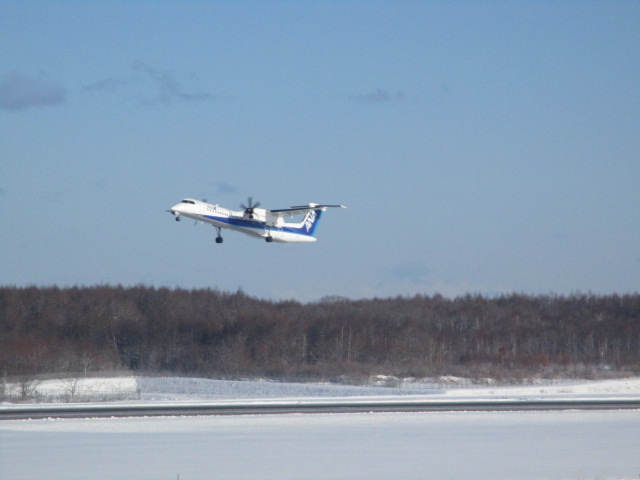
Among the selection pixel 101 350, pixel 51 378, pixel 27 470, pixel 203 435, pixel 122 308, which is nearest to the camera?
pixel 27 470

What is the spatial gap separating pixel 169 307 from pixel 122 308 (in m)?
6.68

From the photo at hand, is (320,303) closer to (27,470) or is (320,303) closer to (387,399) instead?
(387,399)

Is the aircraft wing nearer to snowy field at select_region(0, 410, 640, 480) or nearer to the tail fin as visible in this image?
the tail fin

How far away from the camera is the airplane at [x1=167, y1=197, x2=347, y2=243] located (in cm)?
5141

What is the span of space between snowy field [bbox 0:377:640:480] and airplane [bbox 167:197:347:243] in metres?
21.3

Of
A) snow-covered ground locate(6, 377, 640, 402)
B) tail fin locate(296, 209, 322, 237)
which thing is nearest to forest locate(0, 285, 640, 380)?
snow-covered ground locate(6, 377, 640, 402)

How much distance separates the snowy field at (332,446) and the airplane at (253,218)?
21.3m

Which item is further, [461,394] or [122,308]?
[122,308]

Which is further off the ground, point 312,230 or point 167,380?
point 312,230

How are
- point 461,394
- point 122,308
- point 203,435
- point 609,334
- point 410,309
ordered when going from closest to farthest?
point 203,435
point 461,394
point 609,334
point 122,308
point 410,309

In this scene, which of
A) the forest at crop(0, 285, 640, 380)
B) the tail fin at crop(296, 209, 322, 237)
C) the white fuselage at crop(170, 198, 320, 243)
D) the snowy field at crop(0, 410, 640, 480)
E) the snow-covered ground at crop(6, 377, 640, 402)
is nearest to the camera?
the snowy field at crop(0, 410, 640, 480)

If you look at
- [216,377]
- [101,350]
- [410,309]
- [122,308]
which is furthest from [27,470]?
[410,309]

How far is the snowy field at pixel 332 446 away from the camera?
22.9m

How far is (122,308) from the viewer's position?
94.9 meters
